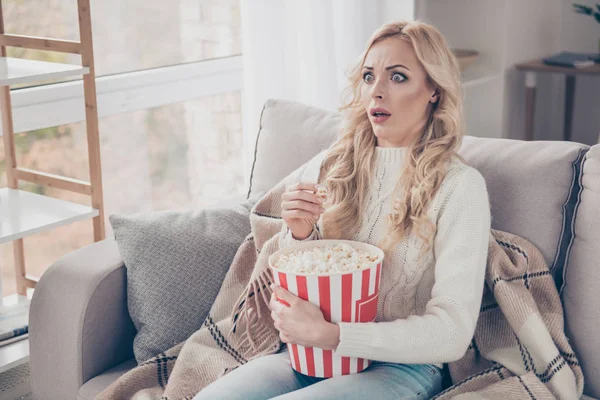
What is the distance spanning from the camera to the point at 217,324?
5.46 feet

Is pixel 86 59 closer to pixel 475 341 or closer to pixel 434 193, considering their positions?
pixel 434 193

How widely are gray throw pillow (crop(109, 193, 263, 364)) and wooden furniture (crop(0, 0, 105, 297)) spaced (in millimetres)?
316

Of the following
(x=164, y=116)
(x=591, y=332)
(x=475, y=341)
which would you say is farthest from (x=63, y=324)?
(x=164, y=116)

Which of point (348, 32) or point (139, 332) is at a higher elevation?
point (348, 32)

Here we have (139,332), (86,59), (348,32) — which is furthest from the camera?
(348,32)

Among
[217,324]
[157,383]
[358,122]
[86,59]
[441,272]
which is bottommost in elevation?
[157,383]

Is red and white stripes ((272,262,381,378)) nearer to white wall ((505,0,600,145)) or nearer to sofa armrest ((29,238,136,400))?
sofa armrest ((29,238,136,400))

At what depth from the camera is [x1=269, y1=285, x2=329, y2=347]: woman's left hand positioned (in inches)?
51.7

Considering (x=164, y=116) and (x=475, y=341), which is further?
(x=164, y=116)

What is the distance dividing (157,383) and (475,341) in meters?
0.68

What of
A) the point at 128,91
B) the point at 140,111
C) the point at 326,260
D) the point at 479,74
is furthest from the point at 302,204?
the point at 479,74

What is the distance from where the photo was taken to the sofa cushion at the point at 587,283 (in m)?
1.48

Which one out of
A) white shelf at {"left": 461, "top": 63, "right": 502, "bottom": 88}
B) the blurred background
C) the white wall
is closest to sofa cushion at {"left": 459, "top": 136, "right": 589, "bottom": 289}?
the blurred background

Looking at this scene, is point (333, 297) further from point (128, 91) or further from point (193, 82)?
point (193, 82)
